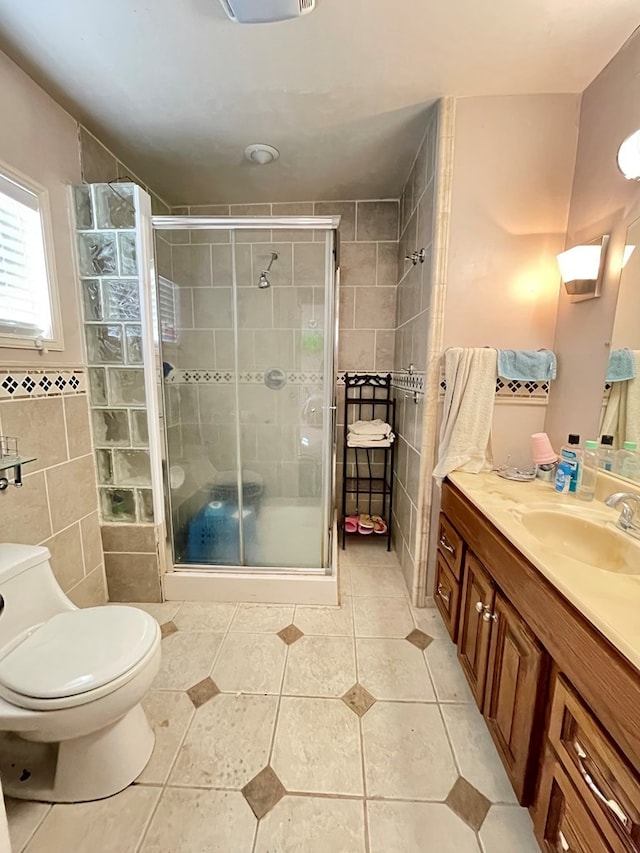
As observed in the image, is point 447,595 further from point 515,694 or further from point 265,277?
point 265,277

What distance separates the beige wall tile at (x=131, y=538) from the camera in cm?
184

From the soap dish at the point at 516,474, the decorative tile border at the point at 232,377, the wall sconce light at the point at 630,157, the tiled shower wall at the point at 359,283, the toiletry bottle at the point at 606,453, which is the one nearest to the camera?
the wall sconce light at the point at 630,157

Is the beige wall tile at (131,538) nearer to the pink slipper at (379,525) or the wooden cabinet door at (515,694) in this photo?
the pink slipper at (379,525)

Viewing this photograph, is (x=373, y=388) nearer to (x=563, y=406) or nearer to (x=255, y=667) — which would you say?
(x=563, y=406)

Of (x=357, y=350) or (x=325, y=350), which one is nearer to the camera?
(x=325, y=350)

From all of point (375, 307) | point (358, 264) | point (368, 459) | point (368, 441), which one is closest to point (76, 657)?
point (368, 441)

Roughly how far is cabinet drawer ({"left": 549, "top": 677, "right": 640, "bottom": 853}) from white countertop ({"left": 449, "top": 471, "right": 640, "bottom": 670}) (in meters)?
0.19

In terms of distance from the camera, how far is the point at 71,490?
1627mm

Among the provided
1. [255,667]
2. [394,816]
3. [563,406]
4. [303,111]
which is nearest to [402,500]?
[563,406]

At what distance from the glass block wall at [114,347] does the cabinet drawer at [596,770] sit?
1828 mm

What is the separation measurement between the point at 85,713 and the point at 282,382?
1748 millimetres

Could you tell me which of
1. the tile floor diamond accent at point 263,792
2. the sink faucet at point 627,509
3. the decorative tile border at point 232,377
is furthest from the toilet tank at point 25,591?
the sink faucet at point 627,509

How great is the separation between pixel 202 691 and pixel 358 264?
2.58 meters

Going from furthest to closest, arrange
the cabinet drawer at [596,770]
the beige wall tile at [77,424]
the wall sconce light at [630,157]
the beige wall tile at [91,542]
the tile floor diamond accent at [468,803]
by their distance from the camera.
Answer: the beige wall tile at [91,542]
the beige wall tile at [77,424]
the wall sconce light at [630,157]
the tile floor diamond accent at [468,803]
the cabinet drawer at [596,770]
